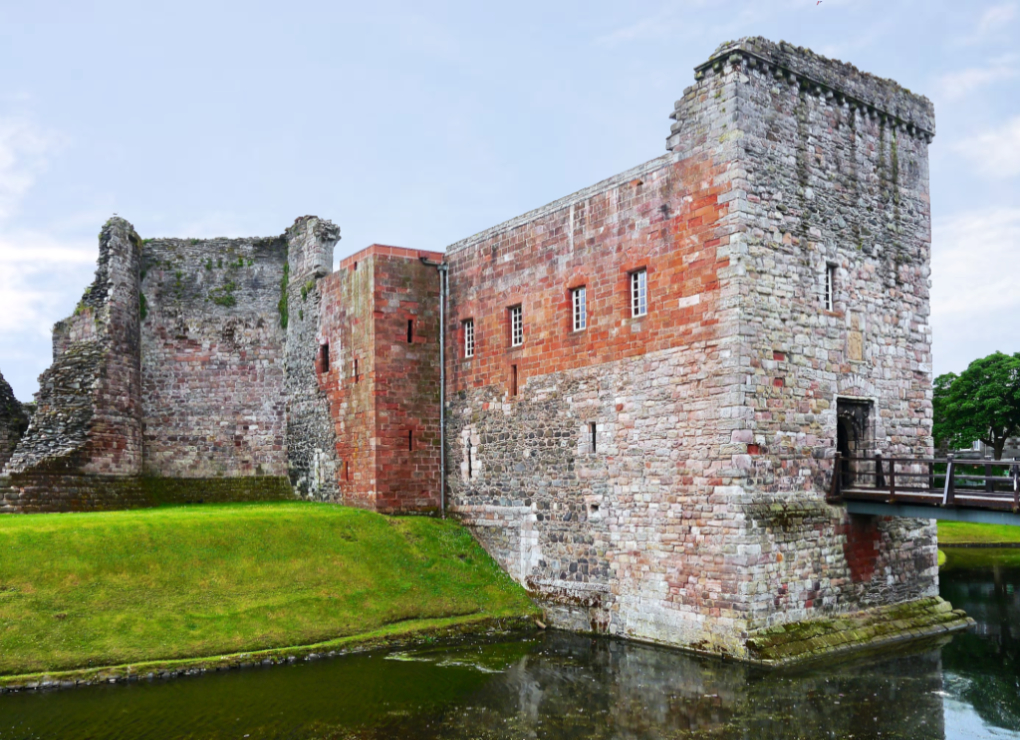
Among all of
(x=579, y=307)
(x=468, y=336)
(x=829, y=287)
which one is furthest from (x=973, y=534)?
(x=579, y=307)

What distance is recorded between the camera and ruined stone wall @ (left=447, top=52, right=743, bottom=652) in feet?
57.4

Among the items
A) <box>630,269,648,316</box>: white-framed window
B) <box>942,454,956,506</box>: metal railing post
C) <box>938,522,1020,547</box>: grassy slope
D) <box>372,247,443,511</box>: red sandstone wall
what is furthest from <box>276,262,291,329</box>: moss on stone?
<box>938,522,1020,547</box>: grassy slope

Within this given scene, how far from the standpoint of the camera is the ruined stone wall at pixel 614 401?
688 inches

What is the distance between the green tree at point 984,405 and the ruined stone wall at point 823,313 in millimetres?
36591

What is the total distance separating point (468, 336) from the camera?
25000 millimetres

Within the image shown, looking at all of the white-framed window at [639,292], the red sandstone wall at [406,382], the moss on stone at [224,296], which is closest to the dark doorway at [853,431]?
the white-framed window at [639,292]

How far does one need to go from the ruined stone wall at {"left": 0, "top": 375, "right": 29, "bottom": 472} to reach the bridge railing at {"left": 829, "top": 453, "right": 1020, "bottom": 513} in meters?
23.8

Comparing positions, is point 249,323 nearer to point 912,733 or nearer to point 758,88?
point 758,88

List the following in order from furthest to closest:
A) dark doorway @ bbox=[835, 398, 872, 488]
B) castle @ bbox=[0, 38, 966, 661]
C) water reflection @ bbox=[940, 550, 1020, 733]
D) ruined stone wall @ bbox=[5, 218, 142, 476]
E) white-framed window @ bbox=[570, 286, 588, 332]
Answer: ruined stone wall @ bbox=[5, 218, 142, 476]
white-framed window @ bbox=[570, 286, 588, 332]
dark doorway @ bbox=[835, 398, 872, 488]
castle @ bbox=[0, 38, 966, 661]
water reflection @ bbox=[940, 550, 1020, 733]

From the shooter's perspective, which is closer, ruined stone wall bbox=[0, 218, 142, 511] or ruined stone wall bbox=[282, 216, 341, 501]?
ruined stone wall bbox=[0, 218, 142, 511]

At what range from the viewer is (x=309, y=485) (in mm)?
28531

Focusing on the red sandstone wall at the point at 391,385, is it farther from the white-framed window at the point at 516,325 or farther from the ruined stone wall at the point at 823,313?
the ruined stone wall at the point at 823,313

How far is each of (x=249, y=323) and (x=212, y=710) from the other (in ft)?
61.2

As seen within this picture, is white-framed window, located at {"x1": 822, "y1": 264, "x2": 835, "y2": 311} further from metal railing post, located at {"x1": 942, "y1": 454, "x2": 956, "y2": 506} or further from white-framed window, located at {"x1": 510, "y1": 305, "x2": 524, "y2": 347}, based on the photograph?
white-framed window, located at {"x1": 510, "y1": 305, "x2": 524, "y2": 347}
